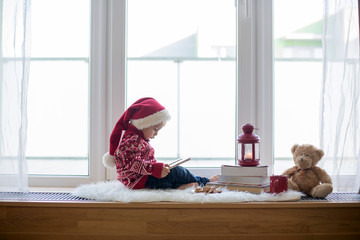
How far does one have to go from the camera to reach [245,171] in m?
1.77

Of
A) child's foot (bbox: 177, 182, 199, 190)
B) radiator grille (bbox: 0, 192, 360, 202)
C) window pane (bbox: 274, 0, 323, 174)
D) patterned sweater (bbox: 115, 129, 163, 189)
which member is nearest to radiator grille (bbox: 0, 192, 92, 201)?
radiator grille (bbox: 0, 192, 360, 202)

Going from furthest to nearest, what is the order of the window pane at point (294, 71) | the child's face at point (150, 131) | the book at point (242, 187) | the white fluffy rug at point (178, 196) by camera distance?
1. the window pane at point (294, 71)
2. the child's face at point (150, 131)
3. the book at point (242, 187)
4. the white fluffy rug at point (178, 196)

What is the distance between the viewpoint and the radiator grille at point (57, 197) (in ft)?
5.62

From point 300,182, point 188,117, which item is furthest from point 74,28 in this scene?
point 300,182

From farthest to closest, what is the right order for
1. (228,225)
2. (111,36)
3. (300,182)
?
1. (111,36)
2. (300,182)
3. (228,225)

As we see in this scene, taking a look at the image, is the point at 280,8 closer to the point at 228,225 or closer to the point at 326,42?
the point at 326,42

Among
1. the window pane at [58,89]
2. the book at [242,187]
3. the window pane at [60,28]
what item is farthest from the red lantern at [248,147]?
the window pane at [60,28]

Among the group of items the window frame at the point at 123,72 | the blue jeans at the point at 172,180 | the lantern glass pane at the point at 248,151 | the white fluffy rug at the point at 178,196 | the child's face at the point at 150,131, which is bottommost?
the white fluffy rug at the point at 178,196

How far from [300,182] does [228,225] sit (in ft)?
1.43

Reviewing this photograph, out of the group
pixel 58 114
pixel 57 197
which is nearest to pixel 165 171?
pixel 57 197

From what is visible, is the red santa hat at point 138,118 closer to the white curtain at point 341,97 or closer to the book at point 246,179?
the book at point 246,179

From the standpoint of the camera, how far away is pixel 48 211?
165 cm

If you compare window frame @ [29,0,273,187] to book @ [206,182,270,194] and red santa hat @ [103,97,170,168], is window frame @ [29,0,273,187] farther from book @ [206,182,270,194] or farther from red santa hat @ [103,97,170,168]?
book @ [206,182,270,194]

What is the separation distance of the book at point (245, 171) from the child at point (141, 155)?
0.17m
